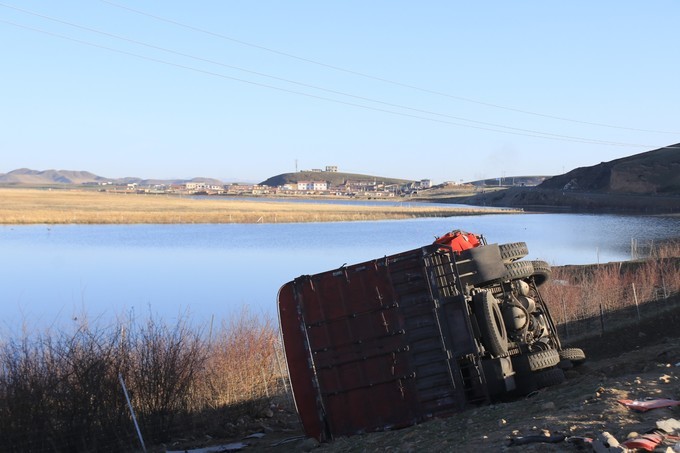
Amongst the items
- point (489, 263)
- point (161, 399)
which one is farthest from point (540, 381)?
point (161, 399)

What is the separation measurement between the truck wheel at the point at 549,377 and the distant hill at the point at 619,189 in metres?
98.7

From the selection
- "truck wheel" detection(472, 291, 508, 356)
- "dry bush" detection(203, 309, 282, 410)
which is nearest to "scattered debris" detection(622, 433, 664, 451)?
"truck wheel" detection(472, 291, 508, 356)

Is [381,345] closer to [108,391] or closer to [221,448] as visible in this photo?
[221,448]

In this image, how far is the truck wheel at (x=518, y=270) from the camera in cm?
1360

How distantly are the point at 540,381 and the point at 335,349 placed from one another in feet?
11.8

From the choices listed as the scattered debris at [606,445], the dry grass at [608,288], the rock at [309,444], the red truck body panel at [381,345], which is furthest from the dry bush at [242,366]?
the scattered debris at [606,445]

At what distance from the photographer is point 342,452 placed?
36.4ft

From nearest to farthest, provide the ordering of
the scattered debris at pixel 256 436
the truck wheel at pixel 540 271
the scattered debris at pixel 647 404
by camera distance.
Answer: the scattered debris at pixel 647 404 → the truck wheel at pixel 540 271 → the scattered debris at pixel 256 436

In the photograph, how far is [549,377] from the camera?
13.2 meters

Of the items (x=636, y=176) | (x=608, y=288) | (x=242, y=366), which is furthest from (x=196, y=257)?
(x=636, y=176)

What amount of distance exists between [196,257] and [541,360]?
3979cm

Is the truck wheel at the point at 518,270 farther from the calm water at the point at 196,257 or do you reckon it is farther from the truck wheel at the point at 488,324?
the calm water at the point at 196,257

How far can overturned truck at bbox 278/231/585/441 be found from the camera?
12.3m

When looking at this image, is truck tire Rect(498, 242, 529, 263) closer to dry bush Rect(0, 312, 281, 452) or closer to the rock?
the rock
